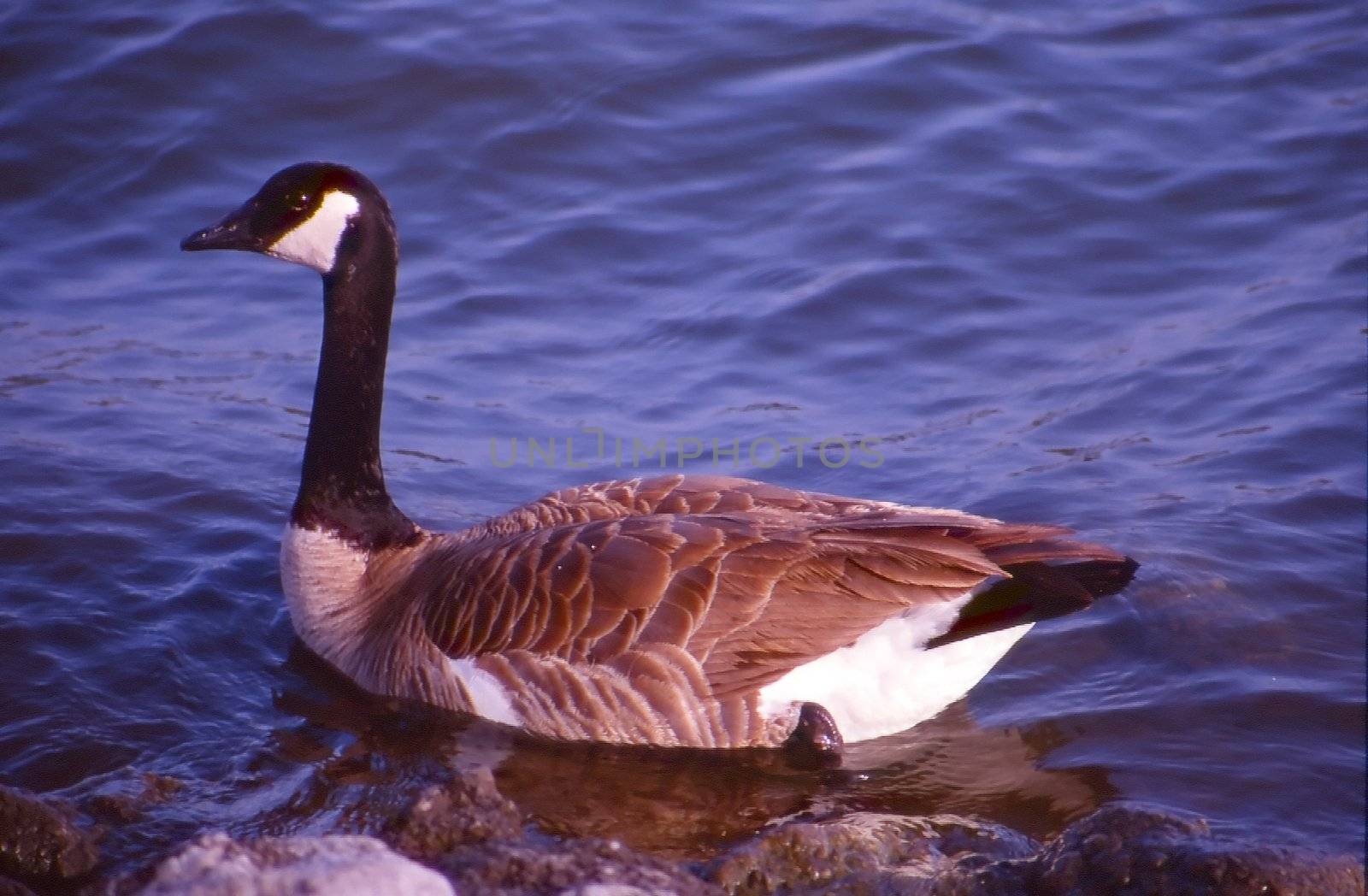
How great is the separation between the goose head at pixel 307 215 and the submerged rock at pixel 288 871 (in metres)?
3.33

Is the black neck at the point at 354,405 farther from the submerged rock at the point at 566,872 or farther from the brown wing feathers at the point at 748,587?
the submerged rock at the point at 566,872

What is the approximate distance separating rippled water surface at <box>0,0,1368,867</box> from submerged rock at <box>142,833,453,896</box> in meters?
1.08

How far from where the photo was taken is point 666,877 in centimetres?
416

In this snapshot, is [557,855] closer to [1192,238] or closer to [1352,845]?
[1352,845]

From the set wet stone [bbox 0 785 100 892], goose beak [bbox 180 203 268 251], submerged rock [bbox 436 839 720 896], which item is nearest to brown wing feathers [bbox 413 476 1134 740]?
submerged rock [bbox 436 839 720 896]

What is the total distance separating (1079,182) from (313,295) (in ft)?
18.0

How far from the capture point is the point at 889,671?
5.84m

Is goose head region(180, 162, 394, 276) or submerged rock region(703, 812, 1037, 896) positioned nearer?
submerged rock region(703, 812, 1037, 896)

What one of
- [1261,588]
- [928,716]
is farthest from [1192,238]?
[928,716]

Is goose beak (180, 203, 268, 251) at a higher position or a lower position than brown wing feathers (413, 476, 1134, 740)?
higher

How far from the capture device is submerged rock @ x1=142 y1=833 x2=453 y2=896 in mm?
3682

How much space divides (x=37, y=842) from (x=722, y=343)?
5713 millimetres

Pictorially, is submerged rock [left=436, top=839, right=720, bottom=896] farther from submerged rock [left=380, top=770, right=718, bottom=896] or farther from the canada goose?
the canada goose

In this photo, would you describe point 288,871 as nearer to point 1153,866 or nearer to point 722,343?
point 1153,866
